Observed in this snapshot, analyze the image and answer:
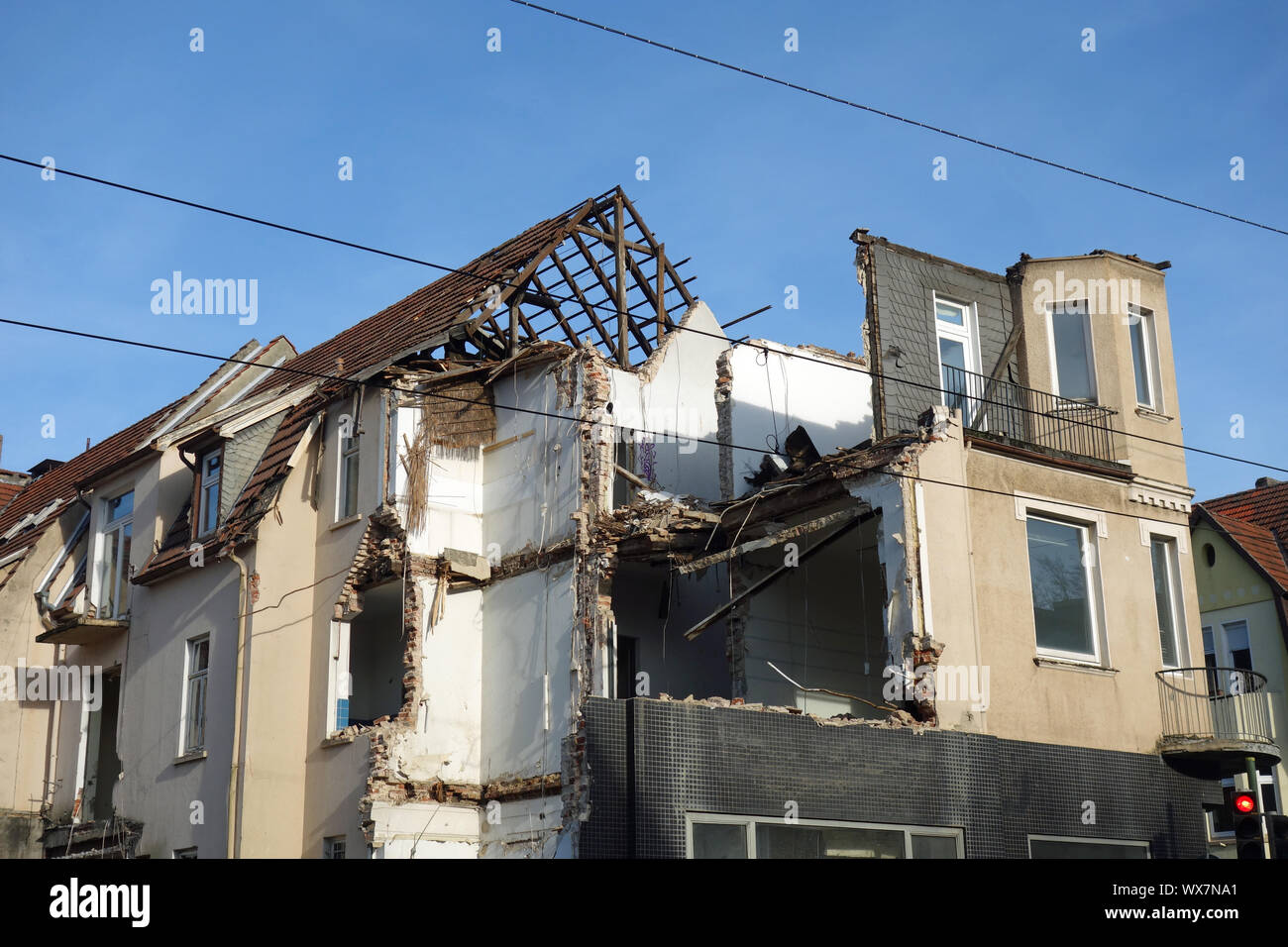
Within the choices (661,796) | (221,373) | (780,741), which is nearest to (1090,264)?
(780,741)

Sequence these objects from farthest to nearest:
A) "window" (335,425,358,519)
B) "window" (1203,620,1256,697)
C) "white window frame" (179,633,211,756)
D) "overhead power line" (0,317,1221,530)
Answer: "window" (1203,620,1256,697) → "window" (335,425,358,519) → "white window frame" (179,633,211,756) → "overhead power line" (0,317,1221,530)

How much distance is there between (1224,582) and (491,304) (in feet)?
57.0

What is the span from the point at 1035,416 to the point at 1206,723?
484 centimetres

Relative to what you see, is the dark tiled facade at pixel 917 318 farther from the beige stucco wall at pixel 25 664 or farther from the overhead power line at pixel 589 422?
the beige stucco wall at pixel 25 664

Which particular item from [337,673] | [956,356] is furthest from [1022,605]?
[337,673]

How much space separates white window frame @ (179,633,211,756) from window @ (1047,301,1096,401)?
13.9 metres

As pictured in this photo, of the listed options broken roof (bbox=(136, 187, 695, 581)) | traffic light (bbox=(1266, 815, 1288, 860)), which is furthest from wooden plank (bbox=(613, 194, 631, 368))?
traffic light (bbox=(1266, 815, 1288, 860))

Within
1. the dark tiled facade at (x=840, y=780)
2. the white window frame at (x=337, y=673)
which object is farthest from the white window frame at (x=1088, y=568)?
the white window frame at (x=337, y=673)

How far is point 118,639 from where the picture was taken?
2569cm

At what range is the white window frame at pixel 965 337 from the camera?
Result: 66.3 feet

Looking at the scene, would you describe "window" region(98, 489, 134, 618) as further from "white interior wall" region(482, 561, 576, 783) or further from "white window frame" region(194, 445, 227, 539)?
"white interior wall" region(482, 561, 576, 783)

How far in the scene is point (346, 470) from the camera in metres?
23.3

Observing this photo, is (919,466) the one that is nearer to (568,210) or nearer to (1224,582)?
(568,210)

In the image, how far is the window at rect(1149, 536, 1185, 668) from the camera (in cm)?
2044
